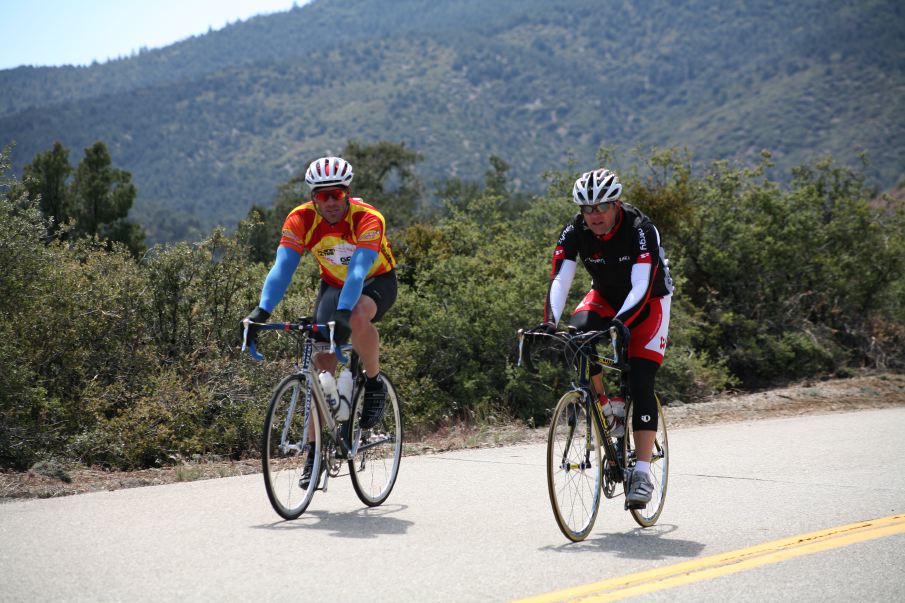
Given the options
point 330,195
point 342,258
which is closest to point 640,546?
point 342,258

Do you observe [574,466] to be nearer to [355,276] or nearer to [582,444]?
[582,444]

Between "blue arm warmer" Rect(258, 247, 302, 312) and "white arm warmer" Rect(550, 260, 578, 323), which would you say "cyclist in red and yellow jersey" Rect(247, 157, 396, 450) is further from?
"white arm warmer" Rect(550, 260, 578, 323)

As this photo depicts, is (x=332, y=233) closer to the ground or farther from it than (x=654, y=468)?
farther from it

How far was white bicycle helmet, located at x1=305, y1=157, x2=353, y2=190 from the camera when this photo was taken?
6715 millimetres

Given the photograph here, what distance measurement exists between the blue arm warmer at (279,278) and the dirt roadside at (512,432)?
2.27m

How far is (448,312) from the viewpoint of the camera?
1561cm

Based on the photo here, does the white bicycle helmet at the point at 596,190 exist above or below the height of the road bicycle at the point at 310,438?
above

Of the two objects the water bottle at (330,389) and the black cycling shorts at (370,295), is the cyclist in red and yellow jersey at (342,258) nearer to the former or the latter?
the black cycling shorts at (370,295)

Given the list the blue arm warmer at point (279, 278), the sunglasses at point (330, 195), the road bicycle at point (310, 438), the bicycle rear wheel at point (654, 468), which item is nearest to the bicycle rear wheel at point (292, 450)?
the road bicycle at point (310, 438)

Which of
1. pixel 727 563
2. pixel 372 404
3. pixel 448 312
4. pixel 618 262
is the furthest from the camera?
pixel 448 312

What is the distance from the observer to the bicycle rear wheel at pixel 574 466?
5.88 metres

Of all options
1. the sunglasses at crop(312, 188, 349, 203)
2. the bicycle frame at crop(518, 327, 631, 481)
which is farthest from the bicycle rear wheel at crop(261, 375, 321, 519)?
the bicycle frame at crop(518, 327, 631, 481)

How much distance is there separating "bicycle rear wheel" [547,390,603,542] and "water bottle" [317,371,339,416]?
1.51 meters

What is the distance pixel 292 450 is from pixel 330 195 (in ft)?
5.69
